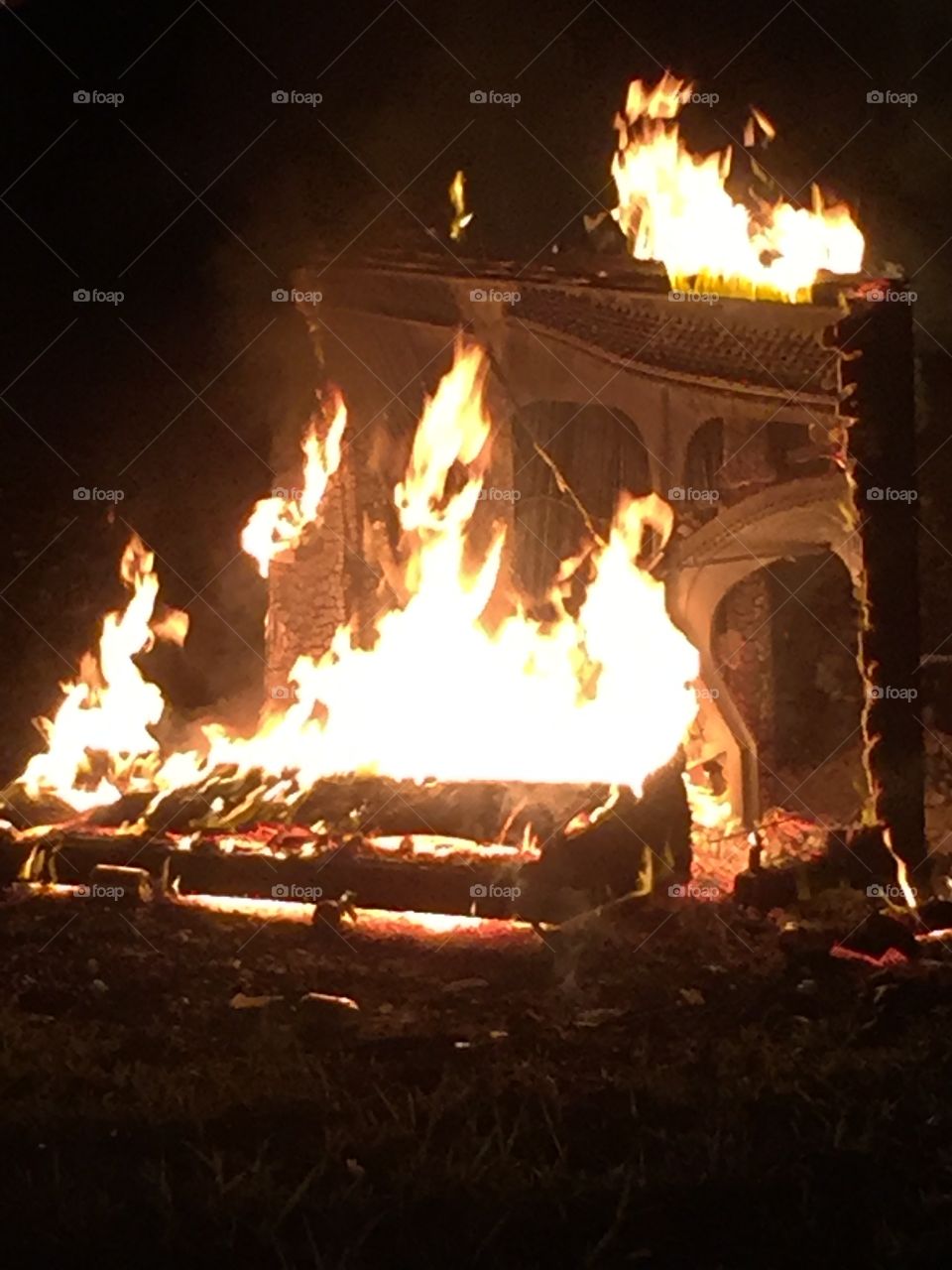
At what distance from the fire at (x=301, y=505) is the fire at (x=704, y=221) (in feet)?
10.8

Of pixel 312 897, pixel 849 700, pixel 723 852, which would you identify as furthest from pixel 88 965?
pixel 849 700

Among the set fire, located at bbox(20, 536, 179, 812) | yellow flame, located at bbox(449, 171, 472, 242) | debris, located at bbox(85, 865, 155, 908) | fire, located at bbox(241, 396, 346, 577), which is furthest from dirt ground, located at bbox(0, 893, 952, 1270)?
yellow flame, located at bbox(449, 171, 472, 242)

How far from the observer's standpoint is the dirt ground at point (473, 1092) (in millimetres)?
3805

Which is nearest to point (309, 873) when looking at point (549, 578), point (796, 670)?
point (549, 578)

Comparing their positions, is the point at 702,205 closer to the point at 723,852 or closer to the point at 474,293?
the point at 474,293

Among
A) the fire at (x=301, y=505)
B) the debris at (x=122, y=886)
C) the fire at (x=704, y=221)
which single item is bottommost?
the debris at (x=122, y=886)

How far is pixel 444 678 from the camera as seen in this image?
9586 millimetres

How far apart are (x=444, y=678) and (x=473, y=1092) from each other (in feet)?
16.2

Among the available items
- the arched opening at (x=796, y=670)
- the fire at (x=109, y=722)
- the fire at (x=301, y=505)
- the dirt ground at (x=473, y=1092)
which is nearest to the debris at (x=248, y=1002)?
the dirt ground at (x=473, y=1092)

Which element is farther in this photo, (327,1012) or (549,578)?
(549,578)

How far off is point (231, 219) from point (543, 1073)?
1068 centimetres

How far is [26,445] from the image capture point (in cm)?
1328

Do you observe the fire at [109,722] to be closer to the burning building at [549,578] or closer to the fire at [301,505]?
the burning building at [549,578]

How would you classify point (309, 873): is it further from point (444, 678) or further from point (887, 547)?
point (887, 547)
